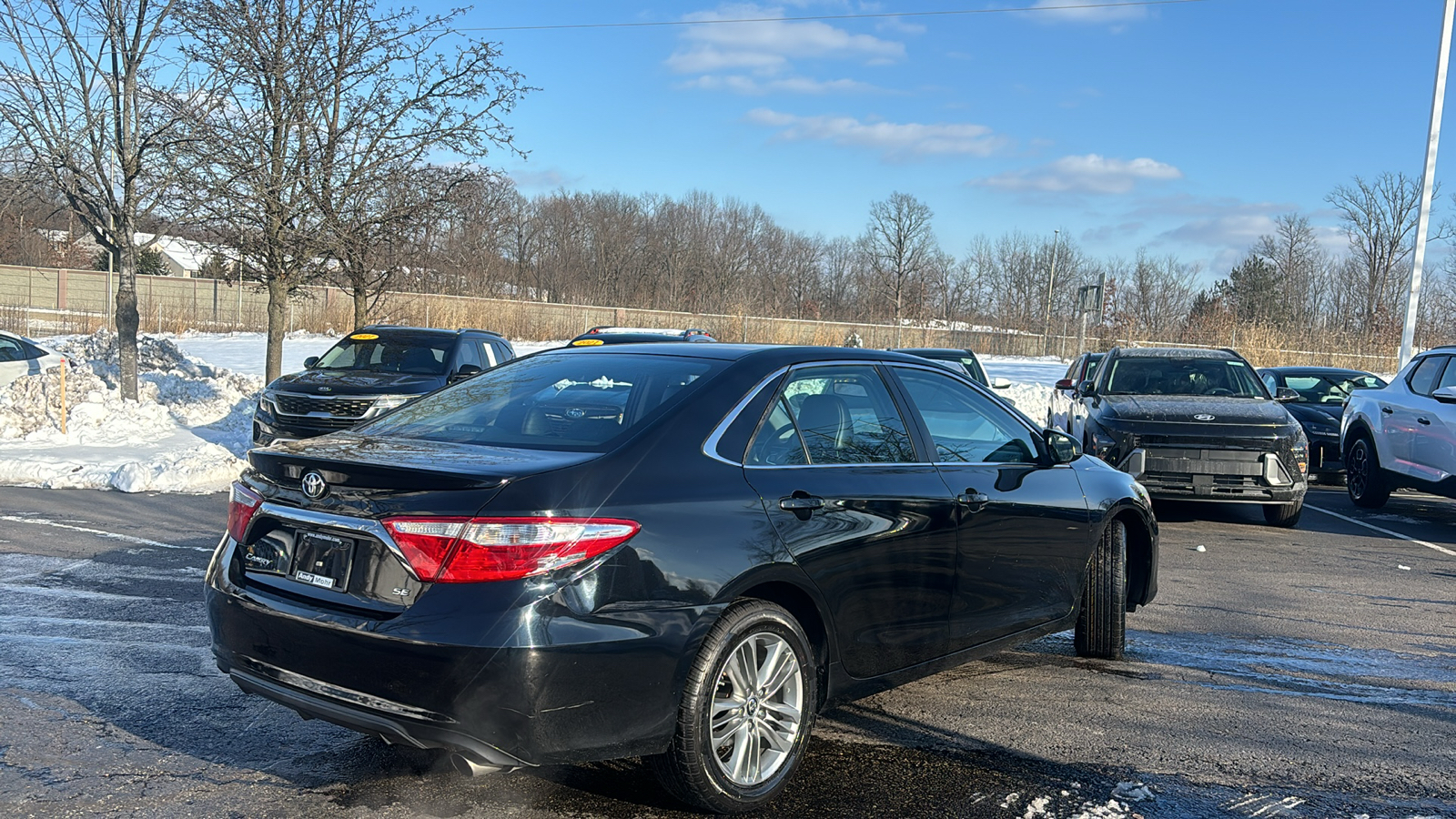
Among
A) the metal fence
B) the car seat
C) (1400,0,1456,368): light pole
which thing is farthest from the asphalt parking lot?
the metal fence

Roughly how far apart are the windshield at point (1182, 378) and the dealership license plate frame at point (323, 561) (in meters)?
9.93

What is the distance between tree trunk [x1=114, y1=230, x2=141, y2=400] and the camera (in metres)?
16.1

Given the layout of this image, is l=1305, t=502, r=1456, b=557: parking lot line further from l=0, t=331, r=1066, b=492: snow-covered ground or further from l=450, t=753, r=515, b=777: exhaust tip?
l=0, t=331, r=1066, b=492: snow-covered ground

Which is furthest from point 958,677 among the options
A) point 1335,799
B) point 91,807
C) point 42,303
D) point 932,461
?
point 42,303

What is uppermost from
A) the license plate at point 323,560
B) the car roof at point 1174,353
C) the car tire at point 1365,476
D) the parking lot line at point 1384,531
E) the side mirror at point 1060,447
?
the car roof at point 1174,353

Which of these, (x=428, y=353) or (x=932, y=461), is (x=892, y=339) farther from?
(x=932, y=461)

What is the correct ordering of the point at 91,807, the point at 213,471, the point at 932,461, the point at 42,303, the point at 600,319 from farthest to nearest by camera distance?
1. the point at 600,319
2. the point at 42,303
3. the point at 213,471
4. the point at 932,461
5. the point at 91,807

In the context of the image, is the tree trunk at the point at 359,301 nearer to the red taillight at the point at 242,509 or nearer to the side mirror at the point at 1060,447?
the side mirror at the point at 1060,447

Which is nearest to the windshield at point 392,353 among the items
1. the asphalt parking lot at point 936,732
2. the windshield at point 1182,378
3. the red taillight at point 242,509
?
the asphalt parking lot at point 936,732

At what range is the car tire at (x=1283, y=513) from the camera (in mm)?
10594

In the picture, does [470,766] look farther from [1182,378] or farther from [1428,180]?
[1428,180]

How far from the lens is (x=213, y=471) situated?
465 inches

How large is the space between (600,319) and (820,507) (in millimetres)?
41549

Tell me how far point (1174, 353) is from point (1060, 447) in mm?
7629
